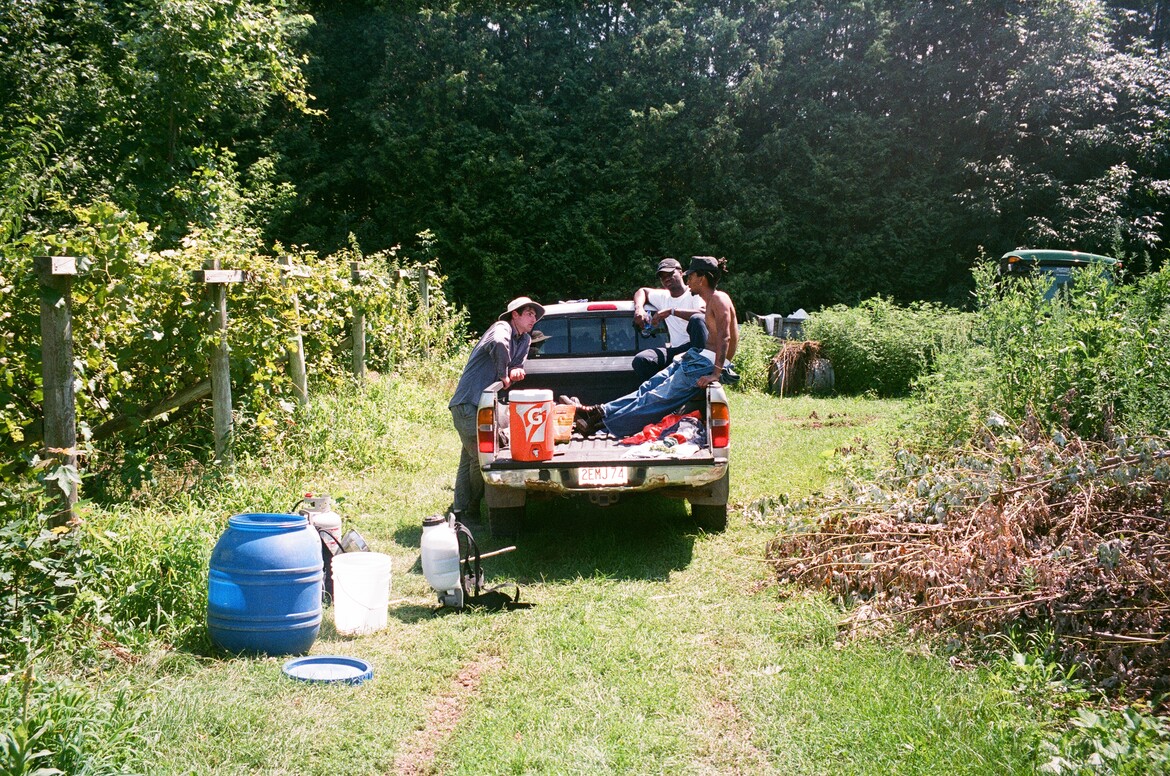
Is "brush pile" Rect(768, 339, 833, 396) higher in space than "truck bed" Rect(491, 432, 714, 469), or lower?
higher

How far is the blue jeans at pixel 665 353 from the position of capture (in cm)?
760

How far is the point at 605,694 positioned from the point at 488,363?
3.44 m

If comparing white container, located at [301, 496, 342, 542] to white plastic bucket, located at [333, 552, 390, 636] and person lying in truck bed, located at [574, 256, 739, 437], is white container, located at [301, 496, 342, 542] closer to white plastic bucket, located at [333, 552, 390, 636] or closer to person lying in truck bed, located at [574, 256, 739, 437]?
white plastic bucket, located at [333, 552, 390, 636]

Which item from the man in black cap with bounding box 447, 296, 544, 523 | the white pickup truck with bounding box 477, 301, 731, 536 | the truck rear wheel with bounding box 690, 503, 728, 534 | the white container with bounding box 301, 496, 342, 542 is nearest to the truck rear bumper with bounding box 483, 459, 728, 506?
the white pickup truck with bounding box 477, 301, 731, 536

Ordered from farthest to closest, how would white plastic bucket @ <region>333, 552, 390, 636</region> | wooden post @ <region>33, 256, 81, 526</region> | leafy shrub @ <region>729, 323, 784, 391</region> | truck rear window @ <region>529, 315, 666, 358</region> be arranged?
1. leafy shrub @ <region>729, 323, 784, 391</region>
2. truck rear window @ <region>529, 315, 666, 358</region>
3. white plastic bucket @ <region>333, 552, 390, 636</region>
4. wooden post @ <region>33, 256, 81, 526</region>

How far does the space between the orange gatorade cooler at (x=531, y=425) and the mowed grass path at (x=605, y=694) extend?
2.56 feet

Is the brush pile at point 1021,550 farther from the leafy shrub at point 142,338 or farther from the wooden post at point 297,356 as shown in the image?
the wooden post at point 297,356

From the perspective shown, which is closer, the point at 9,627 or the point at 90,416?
the point at 9,627

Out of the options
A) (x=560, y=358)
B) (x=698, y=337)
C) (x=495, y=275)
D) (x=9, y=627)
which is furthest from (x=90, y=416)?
(x=495, y=275)

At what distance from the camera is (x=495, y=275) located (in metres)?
25.4

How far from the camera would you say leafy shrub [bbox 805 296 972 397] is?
1566cm

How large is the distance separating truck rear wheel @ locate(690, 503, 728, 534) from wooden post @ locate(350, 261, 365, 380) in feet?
18.1

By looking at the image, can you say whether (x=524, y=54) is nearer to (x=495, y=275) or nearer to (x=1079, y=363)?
(x=495, y=275)

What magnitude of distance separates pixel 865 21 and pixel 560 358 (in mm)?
23442
